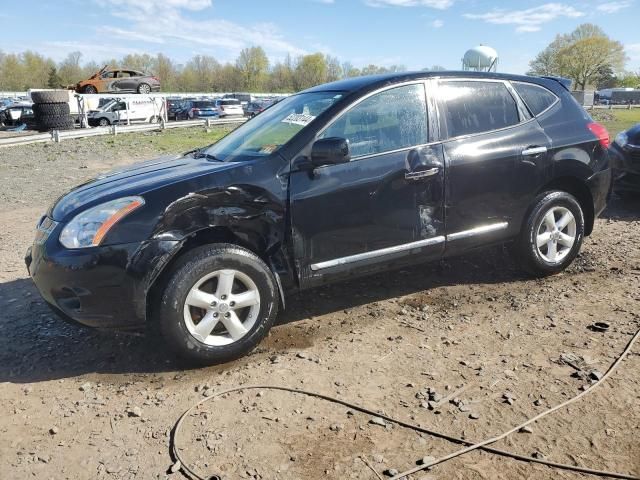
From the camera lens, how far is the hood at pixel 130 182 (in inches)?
129

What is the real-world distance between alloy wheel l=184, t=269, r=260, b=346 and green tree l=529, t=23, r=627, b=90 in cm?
10702

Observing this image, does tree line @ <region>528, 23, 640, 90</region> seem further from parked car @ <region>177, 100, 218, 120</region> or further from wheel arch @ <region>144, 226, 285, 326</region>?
wheel arch @ <region>144, 226, 285, 326</region>

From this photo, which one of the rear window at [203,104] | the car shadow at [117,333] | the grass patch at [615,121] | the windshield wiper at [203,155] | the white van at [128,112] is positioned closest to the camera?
the car shadow at [117,333]

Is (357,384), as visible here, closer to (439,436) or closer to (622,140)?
(439,436)

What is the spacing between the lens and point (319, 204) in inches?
139

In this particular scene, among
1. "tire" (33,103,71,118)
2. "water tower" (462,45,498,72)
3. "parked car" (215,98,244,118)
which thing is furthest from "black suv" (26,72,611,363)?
"water tower" (462,45,498,72)

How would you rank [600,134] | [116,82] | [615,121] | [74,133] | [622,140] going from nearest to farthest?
[600,134]
[622,140]
[74,133]
[615,121]
[116,82]

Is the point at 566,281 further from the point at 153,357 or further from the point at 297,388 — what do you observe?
the point at 153,357

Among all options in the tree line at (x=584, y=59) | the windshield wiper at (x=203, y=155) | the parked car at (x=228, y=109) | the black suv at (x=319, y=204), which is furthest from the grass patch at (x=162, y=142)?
the tree line at (x=584, y=59)

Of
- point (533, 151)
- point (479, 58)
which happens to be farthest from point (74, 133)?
point (479, 58)

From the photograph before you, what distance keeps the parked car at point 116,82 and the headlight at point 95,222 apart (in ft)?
109

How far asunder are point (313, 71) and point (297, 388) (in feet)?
378

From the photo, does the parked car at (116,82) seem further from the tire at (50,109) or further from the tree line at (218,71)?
the tree line at (218,71)

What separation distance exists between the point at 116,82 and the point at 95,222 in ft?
111
